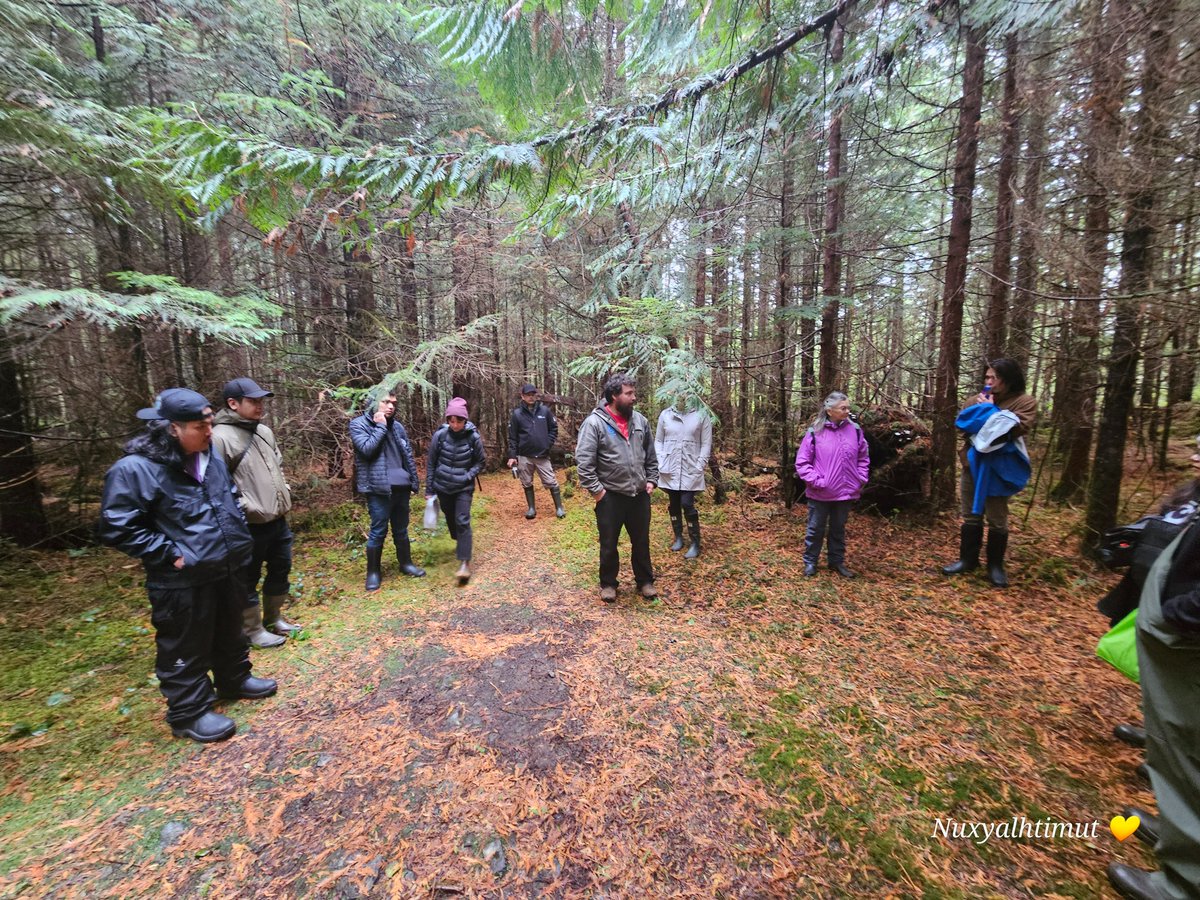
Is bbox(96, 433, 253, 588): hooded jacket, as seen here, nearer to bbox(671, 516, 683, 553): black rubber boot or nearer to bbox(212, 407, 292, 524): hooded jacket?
bbox(212, 407, 292, 524): hooded jacket

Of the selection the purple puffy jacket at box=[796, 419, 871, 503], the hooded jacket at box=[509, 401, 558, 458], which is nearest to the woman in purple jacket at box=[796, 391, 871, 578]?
the purple puffy jacket at box=[796, 419, 871, 503]

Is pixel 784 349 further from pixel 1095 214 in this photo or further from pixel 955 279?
pixel 1095 214

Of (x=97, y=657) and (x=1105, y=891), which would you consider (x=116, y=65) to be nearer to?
(x=97, y=657)

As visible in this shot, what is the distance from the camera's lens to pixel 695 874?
212cm

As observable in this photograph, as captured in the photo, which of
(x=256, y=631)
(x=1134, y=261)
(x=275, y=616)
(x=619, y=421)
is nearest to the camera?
(x=1134, y=261)

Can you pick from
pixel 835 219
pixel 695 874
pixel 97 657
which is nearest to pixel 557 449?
pixel 835 219

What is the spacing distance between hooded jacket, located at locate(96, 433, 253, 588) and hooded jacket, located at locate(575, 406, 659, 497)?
2.91 m

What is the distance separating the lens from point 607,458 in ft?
15.5

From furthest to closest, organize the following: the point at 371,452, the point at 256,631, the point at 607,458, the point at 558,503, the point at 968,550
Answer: the point at 558,503 < the point at 371,452 < the point at 968,550 < the point at 607,458 < the point at 256,631

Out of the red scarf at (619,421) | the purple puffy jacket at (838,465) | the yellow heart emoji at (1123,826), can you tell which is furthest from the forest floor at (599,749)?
the red scarf at (619,421)

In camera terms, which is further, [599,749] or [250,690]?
[250,690]

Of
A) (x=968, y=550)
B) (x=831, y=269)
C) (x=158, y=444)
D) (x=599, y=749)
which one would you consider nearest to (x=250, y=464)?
(x=158, y=444)

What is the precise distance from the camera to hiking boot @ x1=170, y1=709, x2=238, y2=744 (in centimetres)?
303

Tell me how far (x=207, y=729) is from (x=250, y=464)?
2066 millimetres
